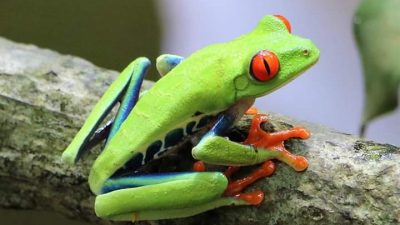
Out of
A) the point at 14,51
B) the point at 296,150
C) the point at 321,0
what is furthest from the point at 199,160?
the point at 321,0

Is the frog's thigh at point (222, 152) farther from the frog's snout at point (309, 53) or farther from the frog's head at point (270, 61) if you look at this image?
the frog's snout at point (309, 53)

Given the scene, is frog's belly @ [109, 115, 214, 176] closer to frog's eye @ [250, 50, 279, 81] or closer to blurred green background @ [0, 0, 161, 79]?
frog's eye @ [250, 50, 279, 81]

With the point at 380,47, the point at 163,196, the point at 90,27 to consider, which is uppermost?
the point at 380,47

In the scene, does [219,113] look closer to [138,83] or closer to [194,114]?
[194,114]

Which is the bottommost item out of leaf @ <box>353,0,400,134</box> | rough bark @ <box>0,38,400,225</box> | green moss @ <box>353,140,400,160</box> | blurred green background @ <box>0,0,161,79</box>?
blurred green background @ <box>0,0,161,79</box>

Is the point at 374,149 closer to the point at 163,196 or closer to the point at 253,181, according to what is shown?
the point at 253,181

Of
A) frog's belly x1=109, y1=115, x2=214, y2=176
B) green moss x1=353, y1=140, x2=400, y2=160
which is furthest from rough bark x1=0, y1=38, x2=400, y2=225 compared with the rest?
frog's belly x1=109, y1=115, x2=214, y2=176

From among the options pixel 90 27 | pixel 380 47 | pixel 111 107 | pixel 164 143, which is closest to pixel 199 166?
pixel 164 143
